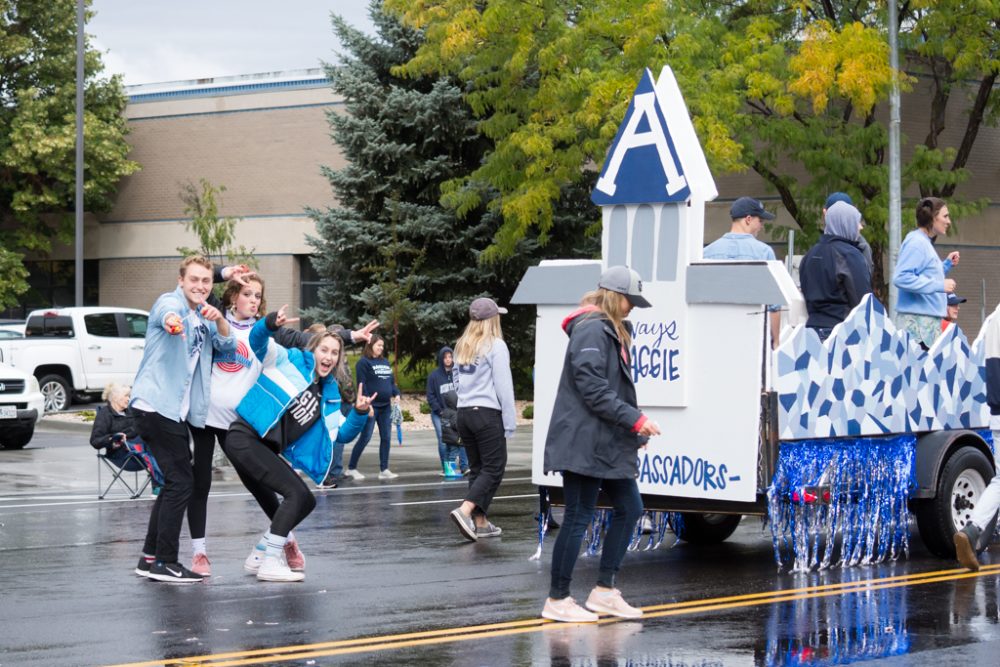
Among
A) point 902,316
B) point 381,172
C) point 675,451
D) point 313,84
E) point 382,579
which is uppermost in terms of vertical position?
point 313,84

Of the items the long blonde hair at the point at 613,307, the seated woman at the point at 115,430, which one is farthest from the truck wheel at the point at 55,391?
the long blonde hair at the point at 613,307

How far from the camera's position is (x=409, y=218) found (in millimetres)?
30984

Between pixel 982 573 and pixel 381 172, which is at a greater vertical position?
pixel 381 172

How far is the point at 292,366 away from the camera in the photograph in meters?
10.1

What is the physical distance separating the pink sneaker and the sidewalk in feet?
21.8

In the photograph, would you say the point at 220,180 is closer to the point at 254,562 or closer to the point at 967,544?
the point at 254,562

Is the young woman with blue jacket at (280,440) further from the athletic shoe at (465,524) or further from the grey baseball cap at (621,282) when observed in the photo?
the grey baseball cap at (621,282)

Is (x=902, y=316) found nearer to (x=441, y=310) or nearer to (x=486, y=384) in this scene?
(x=486, y=384)

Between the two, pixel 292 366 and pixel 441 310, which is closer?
pixel 292 366

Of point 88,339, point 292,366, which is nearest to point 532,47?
point 88,339

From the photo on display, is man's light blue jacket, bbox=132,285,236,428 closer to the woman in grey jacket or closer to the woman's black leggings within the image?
the woman's black leggings

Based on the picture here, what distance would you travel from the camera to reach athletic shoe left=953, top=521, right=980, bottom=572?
33.6 feet

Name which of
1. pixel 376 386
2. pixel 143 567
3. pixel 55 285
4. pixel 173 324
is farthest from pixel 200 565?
pixel 55 285

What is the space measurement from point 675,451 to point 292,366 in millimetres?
2466
